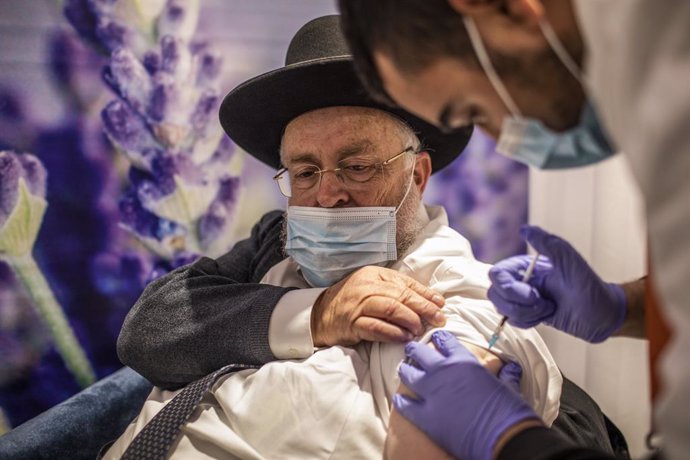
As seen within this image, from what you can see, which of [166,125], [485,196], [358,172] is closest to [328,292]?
[358,172]

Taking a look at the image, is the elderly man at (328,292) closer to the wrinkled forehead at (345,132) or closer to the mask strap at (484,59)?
the wrinkled forehead at (345,132)

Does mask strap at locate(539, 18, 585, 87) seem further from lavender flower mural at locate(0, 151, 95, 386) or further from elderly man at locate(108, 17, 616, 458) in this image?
lavender flower mural at locate(0, 151, 95, 386)

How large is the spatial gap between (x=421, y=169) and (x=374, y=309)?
0.58 metres

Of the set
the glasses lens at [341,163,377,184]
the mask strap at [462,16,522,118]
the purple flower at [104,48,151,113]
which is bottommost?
the glasses lens at [341,163,377,184]

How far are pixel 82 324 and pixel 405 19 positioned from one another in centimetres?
186

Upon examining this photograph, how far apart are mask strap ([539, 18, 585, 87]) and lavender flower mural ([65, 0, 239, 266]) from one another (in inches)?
72.3

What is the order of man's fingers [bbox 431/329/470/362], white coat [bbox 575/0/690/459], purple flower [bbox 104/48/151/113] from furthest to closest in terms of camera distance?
1. purple flower [bbox 104/48/151/113]
2. man's fingers [bbox 431/329/470/362]
3. white coat [bbox 575/0/690/459]

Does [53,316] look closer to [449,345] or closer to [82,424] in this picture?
[82,424]

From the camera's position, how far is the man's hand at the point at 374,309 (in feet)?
4.38

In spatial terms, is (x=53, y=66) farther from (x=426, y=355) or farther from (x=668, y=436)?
(x=668, y=436)

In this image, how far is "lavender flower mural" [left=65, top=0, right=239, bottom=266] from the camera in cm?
215

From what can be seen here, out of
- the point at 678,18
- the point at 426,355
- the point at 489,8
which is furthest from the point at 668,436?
the point at 426,355

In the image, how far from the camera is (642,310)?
1.24 m

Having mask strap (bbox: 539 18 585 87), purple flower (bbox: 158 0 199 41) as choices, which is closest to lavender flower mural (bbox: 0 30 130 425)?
purple flower (bbox: 158 0 199 41)
